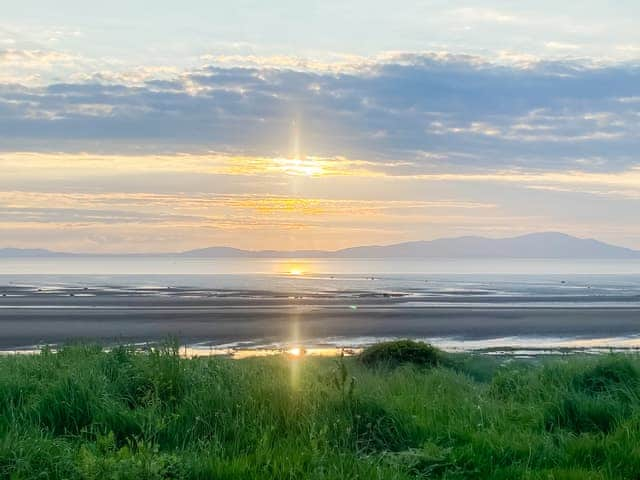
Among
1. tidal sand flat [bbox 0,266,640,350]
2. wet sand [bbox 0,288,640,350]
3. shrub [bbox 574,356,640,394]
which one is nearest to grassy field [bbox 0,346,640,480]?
shrub [bbox 574,356,640,394]

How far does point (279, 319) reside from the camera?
132 ft

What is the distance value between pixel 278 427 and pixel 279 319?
31.7 meters

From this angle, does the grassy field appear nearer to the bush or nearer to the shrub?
the shrub

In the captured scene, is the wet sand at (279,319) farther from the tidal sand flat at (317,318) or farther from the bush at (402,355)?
the bush at (402,355)

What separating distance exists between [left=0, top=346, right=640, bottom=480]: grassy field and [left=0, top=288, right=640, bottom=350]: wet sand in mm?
17669

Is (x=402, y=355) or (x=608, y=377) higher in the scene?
(x=608, y=377)

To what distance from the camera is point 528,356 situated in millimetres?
26062

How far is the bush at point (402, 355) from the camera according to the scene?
18.4m

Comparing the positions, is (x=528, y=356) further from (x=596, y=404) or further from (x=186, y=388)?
(x=186, y=388)

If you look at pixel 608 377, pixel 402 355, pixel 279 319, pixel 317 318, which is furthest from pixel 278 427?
pixel 317 318

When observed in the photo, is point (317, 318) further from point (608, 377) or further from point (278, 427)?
point (278, 427)

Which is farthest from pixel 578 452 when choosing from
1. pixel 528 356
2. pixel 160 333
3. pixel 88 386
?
pixel 160 333

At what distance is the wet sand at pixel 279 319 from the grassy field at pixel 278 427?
17669 millimetres

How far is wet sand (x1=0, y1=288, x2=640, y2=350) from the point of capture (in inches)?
1313
